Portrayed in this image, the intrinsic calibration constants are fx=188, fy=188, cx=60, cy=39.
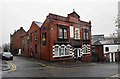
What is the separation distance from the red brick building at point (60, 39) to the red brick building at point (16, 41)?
22.5 feet

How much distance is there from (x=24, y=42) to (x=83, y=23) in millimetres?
14257

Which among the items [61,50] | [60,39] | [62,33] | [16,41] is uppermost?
[62,33]

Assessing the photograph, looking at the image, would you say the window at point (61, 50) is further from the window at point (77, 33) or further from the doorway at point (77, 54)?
the window at point (77, 33)

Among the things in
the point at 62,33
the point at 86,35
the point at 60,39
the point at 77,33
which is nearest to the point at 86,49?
the point at 86,35

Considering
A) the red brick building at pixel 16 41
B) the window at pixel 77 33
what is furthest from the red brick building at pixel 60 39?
the red brick building at pixel 16 41

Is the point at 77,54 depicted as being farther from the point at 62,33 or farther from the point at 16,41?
the point at 16,41

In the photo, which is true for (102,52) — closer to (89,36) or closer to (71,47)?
(89,36)

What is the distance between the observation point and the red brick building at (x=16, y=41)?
48.7 m

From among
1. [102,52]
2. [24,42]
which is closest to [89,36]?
[102,52]

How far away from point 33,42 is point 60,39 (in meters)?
6.73

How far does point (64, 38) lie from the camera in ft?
113

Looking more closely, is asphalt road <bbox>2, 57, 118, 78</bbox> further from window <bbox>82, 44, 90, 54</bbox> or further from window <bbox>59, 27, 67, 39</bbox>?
window <bbox>82, 44, 90, 54</bbox>

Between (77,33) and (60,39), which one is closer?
(60,39)

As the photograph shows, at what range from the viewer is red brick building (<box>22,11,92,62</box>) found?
3219 cm
